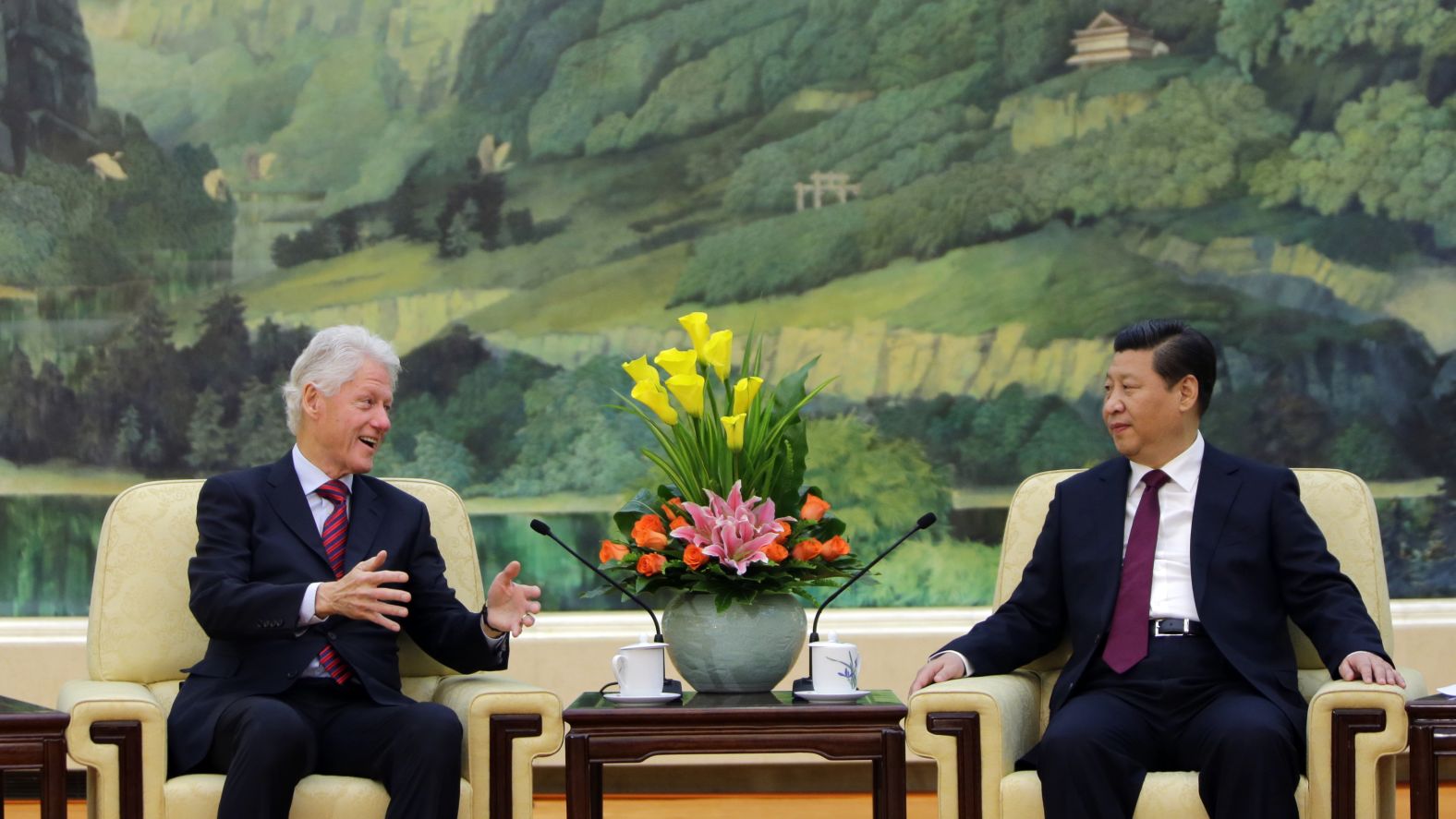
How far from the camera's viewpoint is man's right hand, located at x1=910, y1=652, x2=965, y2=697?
2906mm

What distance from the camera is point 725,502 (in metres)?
2.99

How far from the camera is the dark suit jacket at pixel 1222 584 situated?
2.93m

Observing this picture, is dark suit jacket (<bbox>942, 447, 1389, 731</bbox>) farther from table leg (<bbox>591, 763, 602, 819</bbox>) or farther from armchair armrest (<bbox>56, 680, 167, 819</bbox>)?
armchair armrest (<bbox>56, 680, 167, 819</bbox>)

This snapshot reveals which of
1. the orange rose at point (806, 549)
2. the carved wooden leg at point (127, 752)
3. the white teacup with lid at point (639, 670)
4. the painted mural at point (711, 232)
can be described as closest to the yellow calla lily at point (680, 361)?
the orange rose at point (806, 549)

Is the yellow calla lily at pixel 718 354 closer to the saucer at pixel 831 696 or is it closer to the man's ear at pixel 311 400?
the saucer at pixel 831 696

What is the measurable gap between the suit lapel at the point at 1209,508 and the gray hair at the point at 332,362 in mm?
1549

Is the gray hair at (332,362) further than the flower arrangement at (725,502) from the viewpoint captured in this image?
Yes

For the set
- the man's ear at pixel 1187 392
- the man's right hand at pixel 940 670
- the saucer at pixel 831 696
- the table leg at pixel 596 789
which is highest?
the man's ear at pixel 1187 392

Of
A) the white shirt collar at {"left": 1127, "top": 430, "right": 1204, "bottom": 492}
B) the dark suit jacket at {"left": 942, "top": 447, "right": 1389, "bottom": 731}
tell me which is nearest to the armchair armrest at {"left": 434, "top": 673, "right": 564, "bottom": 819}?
the dark suit jacket at {"left": 942, "top": 447, "right": 1389, "bottom": 731}

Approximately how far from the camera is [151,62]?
193 inches

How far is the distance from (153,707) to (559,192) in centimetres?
251

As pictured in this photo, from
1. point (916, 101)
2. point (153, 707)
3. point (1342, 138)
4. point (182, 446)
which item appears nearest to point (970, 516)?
point (916, 101)

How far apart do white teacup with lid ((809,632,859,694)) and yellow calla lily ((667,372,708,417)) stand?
1.61 ft

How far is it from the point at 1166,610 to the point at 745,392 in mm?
876
